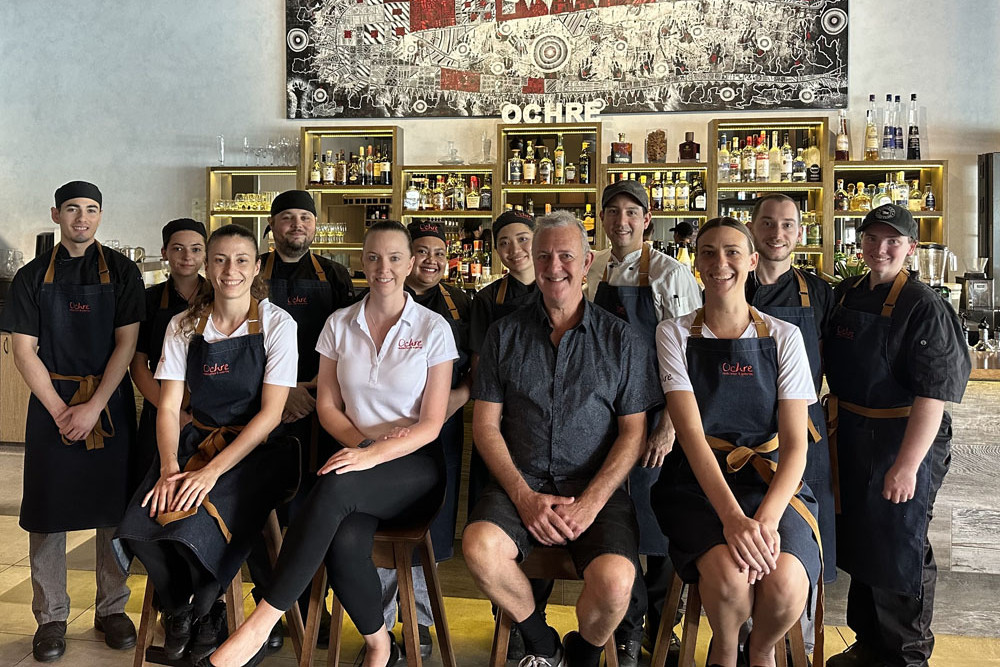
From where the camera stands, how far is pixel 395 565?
2641mm

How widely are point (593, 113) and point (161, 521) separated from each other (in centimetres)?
489

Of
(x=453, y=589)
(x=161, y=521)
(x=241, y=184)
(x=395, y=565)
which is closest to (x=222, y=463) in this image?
(x=161, y=521)

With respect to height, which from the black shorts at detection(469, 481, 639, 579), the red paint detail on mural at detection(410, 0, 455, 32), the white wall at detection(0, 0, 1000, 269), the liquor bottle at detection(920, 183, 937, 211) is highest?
the red paint detail on mural at detection(410, 0, 455, 32)

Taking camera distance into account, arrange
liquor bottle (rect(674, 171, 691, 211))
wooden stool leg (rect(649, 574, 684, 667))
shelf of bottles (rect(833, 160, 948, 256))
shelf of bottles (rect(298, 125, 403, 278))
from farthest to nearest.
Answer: shelf of bottles (rect(298, 125, 403, 278)), liquor bottle (rect(674, 171, 691, 211)), shelf of bottles (rect(833, 160, 948, 256)), wooden stool leg (rect(649, 574, 684, 667))

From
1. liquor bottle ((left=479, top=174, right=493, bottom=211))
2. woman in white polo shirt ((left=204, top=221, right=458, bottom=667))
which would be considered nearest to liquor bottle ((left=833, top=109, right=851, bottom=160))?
liquor bottle ((left=479, top=174, right=493, bottom=211))

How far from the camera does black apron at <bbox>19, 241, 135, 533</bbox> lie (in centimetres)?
314

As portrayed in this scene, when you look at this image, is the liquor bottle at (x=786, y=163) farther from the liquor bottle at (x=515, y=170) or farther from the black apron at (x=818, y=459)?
the black apron at (x=818, y=459)

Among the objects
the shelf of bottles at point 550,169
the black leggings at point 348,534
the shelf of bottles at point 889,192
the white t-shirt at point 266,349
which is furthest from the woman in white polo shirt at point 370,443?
the shelf of bottles at point 889,192

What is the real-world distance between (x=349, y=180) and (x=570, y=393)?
458 cm

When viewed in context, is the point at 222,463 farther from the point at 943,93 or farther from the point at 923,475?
the point at 943,93

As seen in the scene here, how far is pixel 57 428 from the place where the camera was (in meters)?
3.17

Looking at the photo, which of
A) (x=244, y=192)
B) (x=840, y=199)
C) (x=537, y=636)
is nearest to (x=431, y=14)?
(x=244, y=192)

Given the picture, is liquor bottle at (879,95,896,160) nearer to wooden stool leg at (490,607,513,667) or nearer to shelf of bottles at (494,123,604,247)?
shelf of bottles at (494,123,604,247)

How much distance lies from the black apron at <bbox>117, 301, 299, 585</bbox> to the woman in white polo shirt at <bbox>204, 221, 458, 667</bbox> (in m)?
0.20
